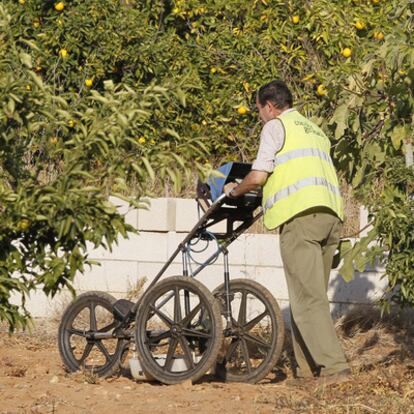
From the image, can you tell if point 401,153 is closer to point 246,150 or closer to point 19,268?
point 19,268

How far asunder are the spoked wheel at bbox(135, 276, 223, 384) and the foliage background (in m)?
0.84

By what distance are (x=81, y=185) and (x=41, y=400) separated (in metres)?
2.43

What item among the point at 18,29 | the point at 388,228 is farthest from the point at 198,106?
the point at 388,228

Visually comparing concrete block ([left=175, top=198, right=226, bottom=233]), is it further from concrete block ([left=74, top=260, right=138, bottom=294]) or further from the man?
the man

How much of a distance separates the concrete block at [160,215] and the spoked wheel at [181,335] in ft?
5.50

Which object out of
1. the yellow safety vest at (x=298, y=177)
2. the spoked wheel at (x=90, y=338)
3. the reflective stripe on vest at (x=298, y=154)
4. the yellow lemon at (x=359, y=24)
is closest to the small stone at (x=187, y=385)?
the spoked wheel at (x=90, y=338)

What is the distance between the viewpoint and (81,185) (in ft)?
14.4

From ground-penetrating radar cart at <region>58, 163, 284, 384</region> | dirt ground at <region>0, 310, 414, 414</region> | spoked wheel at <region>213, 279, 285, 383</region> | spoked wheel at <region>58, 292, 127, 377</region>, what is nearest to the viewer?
dirt ground at <region>0, 310, 414, 414</region>

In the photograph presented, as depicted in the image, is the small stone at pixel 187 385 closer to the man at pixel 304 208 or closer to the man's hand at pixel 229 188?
the man at pixel 304 208

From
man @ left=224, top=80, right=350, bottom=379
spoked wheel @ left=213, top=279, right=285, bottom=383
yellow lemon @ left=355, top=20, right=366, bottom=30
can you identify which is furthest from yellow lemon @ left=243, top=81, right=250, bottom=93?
man @ left=224, top=80, right=350, bottom=379

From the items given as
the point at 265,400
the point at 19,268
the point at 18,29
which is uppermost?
the point at 18,29

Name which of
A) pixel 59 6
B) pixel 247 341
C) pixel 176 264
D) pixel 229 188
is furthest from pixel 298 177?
pixel 59 6

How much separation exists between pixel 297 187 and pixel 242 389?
1.25m

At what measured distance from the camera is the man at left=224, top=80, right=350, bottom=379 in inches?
260
